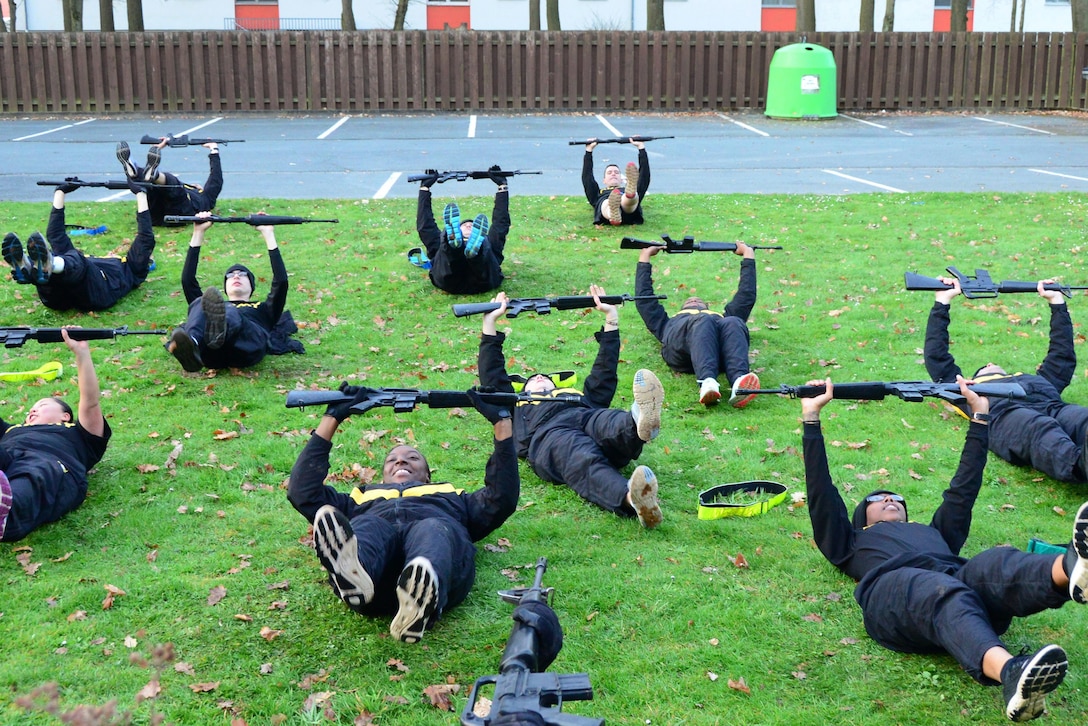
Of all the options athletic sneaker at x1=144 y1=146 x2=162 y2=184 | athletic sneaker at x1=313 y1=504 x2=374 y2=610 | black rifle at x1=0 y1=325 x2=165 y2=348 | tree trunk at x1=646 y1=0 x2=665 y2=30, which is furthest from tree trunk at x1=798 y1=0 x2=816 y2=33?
athletic sneaker at x1=313 y1=504 x2=374 y2=610

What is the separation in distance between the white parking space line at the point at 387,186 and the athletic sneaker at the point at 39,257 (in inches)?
260

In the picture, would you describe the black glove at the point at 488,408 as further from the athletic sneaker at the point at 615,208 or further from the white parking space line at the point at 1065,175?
the white parking space line at the point at 1065,175

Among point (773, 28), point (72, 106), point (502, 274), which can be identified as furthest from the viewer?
point (773, 28)

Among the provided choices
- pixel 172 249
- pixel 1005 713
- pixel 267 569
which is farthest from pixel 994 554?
pixel 172 249

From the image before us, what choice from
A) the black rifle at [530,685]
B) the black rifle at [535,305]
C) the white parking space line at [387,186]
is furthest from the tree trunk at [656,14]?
the black rifle at [530,685]

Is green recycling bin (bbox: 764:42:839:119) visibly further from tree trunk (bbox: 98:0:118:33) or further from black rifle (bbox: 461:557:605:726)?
black rifle (bbox: 461:557:605:726)

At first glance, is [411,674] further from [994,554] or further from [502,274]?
[502,274]

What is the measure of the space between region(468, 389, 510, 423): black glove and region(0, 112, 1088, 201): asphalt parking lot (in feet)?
35.5

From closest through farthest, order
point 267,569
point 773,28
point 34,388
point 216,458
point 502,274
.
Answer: point 267,569
point 216,458
point 34,388
point 502,274
point 773,28

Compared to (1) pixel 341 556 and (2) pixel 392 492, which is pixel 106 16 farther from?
(1) pixel 341 556

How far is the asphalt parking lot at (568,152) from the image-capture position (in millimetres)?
17547

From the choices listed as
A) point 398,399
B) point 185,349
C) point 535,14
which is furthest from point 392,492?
point 535,14

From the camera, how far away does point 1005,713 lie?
502cm

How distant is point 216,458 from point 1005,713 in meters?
5.99
